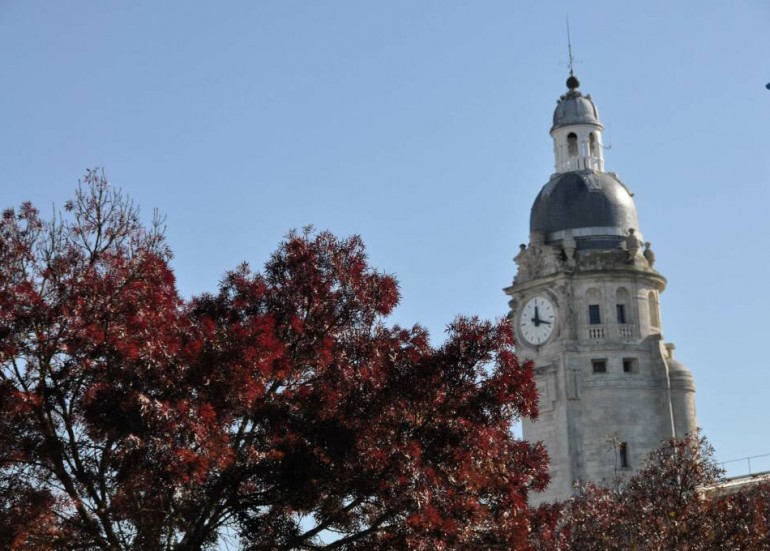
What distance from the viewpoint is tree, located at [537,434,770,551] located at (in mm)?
34188

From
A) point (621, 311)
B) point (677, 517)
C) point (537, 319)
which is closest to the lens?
point (677, 517)

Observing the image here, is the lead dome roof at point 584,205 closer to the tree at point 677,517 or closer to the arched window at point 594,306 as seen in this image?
the arched window at point 594,306

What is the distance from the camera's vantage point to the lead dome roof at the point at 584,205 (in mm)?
83312

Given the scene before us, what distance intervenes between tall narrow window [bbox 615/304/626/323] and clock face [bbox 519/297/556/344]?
146 inches

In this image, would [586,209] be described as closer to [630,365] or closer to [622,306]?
[622,306]

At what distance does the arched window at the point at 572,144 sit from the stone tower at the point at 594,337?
1.90 metres

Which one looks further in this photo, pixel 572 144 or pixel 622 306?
pixel 572 144

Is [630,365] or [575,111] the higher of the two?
Result: [575,111]

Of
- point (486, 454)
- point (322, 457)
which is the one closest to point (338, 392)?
point (322, 457)

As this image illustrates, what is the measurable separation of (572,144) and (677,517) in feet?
177

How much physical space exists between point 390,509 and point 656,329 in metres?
63.4

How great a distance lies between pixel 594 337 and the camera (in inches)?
3199

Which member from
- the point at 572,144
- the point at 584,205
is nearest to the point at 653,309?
the point at 584,205

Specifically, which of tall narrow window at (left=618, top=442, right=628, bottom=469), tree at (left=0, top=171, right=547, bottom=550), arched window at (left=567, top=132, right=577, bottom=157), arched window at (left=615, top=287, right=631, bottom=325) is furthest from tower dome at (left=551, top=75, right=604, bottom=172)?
tree at (left=0, top=171, right=547, bottom=550)
